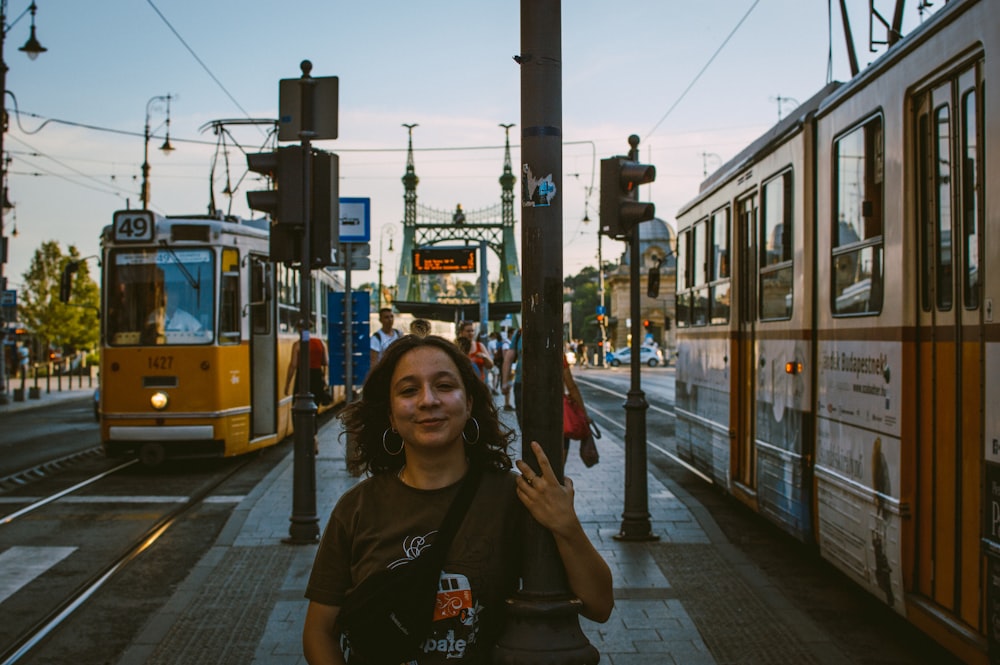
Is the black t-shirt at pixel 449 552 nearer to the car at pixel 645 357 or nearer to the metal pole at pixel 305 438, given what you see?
the metal pole at pixel 305 438

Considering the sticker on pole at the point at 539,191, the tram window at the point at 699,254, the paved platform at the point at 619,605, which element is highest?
the tram window at the point at 699,254

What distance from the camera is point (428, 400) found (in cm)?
264

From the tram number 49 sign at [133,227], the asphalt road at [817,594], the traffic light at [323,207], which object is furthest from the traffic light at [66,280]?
the asphalt road at [817,594]

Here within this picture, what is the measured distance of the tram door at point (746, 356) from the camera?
8719 millimetres

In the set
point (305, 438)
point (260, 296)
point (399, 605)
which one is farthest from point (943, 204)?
point (260, 296)

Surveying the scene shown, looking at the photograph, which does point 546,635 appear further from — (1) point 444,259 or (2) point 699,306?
(1) point 444,259

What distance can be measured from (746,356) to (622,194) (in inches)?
76.8

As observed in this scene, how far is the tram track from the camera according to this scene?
236 inches

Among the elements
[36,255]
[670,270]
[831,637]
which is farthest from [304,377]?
[670,270]

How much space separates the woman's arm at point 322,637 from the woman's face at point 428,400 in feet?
1.47

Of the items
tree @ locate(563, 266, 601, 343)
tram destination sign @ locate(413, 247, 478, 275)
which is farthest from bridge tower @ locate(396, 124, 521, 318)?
tram destination sign @ locate(413, 247, 478, 275)

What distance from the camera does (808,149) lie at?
23.4 feet

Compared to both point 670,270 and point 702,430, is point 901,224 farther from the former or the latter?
point 670,270

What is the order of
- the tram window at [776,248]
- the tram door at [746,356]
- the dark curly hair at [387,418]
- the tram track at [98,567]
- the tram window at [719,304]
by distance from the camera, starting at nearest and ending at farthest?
1. the dark curly hair at [387,418]
2. the tram track at [98,567]
3. the tram window at [776,248]
4. the tram door at [746,356]
5. the tram window at [719,304]
